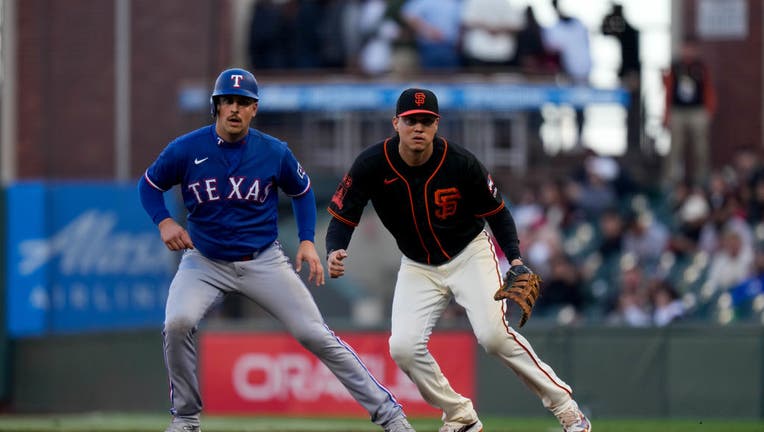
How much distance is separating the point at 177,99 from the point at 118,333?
7.80 meters

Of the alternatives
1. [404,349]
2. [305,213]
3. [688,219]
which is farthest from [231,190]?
[688,219]

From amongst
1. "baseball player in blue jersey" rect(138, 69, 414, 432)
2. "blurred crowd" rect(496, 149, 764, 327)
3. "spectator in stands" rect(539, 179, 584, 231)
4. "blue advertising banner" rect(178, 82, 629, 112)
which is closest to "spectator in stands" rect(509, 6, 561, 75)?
"blue advertising banner" rect(178, 82, 629, 112)

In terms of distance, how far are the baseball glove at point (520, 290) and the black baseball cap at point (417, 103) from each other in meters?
1.10

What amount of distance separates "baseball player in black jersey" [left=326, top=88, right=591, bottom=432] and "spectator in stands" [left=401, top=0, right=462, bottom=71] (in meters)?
11.7

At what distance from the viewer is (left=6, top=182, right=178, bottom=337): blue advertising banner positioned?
19109 millimetres

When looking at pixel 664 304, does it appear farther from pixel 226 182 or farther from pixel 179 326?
pixel 179 326

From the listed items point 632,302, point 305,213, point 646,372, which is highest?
point 305,213

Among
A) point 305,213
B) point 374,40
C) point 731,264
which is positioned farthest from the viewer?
point 374,40

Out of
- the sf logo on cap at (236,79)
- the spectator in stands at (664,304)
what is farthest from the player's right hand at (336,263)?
the spectator in stands at (664,304)

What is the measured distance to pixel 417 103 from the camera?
29.0 ft

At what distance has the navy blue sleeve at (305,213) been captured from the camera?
9.30m

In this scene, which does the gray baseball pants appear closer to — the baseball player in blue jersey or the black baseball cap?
the baseball player in blue jersey

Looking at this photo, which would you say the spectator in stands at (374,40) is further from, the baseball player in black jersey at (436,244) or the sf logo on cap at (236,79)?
the sf logo on cap at (236,79)

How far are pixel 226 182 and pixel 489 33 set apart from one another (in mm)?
12498
